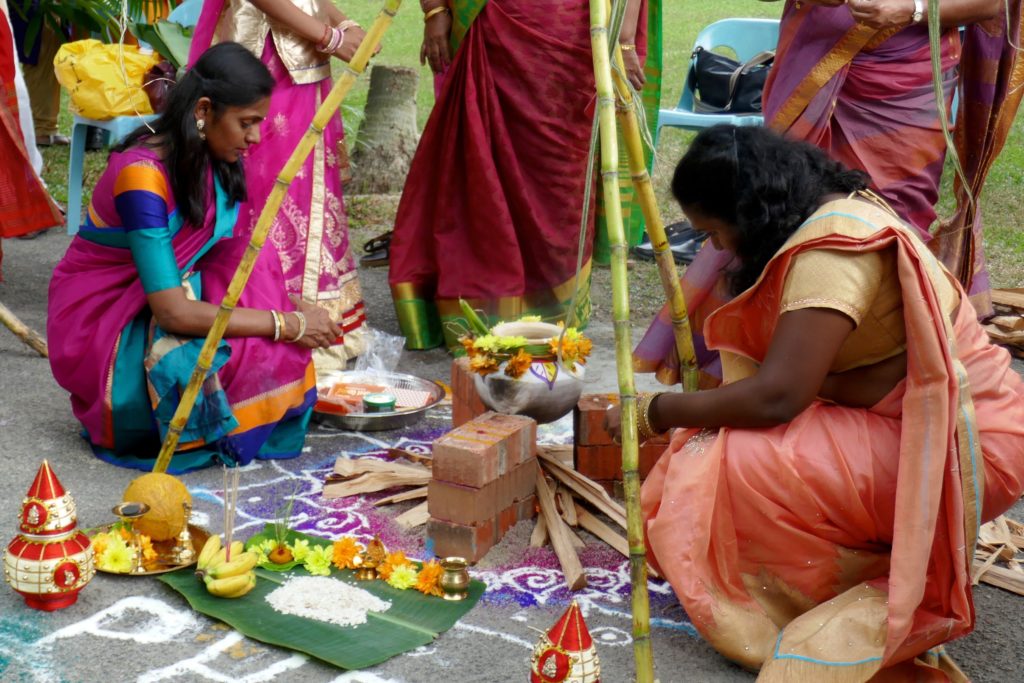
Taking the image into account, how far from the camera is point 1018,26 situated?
439 cm

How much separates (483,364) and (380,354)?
150 centimetres

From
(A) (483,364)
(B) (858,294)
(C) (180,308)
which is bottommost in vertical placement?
(A) (483,364)

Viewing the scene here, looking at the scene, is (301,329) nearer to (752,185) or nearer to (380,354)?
(380,354)

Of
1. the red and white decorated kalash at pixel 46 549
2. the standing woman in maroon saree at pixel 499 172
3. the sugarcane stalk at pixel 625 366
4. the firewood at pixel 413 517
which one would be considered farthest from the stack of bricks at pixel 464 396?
the red and white decorated kalash at pixel 46 549

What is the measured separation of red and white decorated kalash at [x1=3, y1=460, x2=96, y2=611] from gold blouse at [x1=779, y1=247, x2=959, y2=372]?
1.75 meters

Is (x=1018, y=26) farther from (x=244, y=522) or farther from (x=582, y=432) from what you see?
(x=244, y=522)

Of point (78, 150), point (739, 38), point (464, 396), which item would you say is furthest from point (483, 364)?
point (739, 38)

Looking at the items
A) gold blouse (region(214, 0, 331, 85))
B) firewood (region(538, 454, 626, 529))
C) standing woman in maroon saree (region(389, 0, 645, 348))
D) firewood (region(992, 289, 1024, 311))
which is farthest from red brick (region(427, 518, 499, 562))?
firewood (region(992, 289, 1024, 311))

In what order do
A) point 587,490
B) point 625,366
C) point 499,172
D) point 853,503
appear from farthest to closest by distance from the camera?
point 499,172 < point 587,490 < point 853,503 < point 625,366

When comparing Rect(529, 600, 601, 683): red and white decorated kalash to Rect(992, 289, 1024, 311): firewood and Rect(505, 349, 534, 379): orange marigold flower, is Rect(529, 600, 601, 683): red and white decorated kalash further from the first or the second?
Rect(992, 289, 1024, 311): firewood

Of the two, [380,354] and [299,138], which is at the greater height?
[299,138]

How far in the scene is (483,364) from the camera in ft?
12.0

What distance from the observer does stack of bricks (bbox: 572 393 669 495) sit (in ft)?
12.4

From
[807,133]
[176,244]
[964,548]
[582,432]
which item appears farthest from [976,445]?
[176,244]
